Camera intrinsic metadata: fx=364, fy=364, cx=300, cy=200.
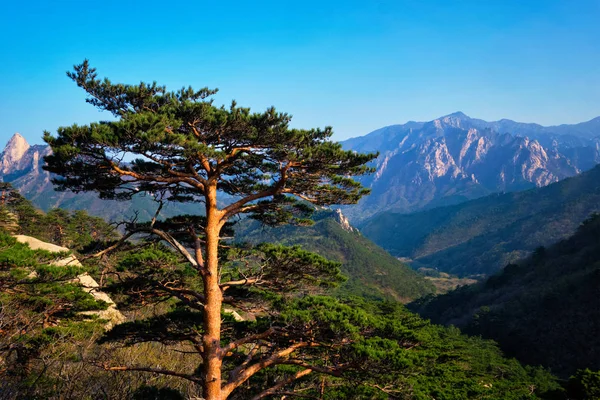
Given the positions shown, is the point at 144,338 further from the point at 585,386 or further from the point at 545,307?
the point at 545,307

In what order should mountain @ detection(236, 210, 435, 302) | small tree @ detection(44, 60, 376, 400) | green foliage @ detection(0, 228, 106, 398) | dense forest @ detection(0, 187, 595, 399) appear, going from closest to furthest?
small tree @ detection(44, 60, 376, 400)
dense forest @ detection(0, 187, 595, 399)
green foliage @ detection(0, 228, 106, 398)
mountain @ detection(236, 210, 435, 302)

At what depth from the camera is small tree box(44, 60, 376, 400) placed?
24.4 feet

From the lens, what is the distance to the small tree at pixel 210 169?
7.44 meters

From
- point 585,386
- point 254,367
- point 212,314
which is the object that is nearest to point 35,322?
point 212,314

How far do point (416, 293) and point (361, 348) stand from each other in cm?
12985

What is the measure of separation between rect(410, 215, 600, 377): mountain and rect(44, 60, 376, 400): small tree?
5756 centimetres

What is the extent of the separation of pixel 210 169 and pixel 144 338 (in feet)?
15.8

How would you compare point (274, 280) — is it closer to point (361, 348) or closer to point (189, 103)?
point (361, 348)

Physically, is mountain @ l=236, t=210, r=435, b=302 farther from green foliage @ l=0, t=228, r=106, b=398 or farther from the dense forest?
green foliage @ l=0, t=228, r=106, b=398

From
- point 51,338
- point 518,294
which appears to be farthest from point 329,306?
point 518,294

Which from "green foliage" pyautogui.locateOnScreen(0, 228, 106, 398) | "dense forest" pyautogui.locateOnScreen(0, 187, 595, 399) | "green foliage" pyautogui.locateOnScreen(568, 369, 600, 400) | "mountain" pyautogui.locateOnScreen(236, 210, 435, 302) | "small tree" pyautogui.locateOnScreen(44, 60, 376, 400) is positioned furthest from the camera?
"mountain" pyautogui.locateOnScreen(236, 210, 435, 302)

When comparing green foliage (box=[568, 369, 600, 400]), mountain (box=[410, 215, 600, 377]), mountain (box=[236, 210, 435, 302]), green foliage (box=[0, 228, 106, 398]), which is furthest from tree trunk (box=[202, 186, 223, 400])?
mountain (box=[236, 210, 435, 302])

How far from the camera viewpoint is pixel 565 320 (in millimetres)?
57031

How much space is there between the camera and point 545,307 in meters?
62.1
